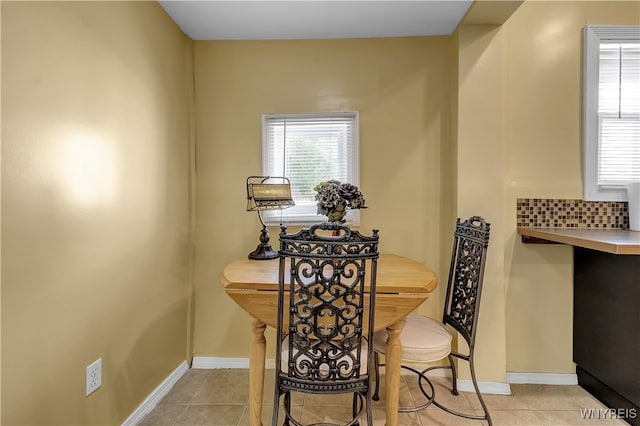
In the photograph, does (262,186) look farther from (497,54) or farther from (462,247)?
(497,54)

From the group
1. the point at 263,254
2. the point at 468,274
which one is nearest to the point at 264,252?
the point at 263,254

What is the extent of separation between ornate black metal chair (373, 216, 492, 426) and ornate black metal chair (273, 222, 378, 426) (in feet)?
1.22

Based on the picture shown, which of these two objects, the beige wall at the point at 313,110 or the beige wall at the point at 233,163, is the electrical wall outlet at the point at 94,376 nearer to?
the beige wall at the point at 233,163

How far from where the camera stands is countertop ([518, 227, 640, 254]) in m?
1.38

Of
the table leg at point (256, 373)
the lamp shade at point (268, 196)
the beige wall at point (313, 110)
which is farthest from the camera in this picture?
the beige wall at point (313, 110)

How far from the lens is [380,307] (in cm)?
136

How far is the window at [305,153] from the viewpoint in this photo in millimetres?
2293

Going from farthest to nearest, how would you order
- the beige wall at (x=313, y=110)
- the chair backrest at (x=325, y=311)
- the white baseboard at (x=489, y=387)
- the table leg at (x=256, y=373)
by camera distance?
1. the beige wall at (x=313, y=110)
2. the white baseboard at (x=489, y=387)
3. the table leg at (x=256, y=373)
4. the chair backrest at (x=325, y=311)

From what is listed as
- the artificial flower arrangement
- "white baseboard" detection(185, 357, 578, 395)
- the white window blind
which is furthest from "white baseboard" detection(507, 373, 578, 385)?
the artificial flower arrangement

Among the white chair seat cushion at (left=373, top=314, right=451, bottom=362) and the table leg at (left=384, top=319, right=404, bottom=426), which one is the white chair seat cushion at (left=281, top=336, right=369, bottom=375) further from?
the white chair seat cushion at (left=373, top=314, right=451, bottom=362)

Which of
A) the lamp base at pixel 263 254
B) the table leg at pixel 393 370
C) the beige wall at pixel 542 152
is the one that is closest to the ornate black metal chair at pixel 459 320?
the table leg at pixel 393 370

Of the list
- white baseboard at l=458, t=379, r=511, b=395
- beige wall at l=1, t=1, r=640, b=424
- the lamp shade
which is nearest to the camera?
beige wall at l=1, t=1, r=640, b=424

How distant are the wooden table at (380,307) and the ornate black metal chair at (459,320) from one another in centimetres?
16

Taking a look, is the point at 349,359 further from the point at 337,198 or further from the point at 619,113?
the point at 619,113
